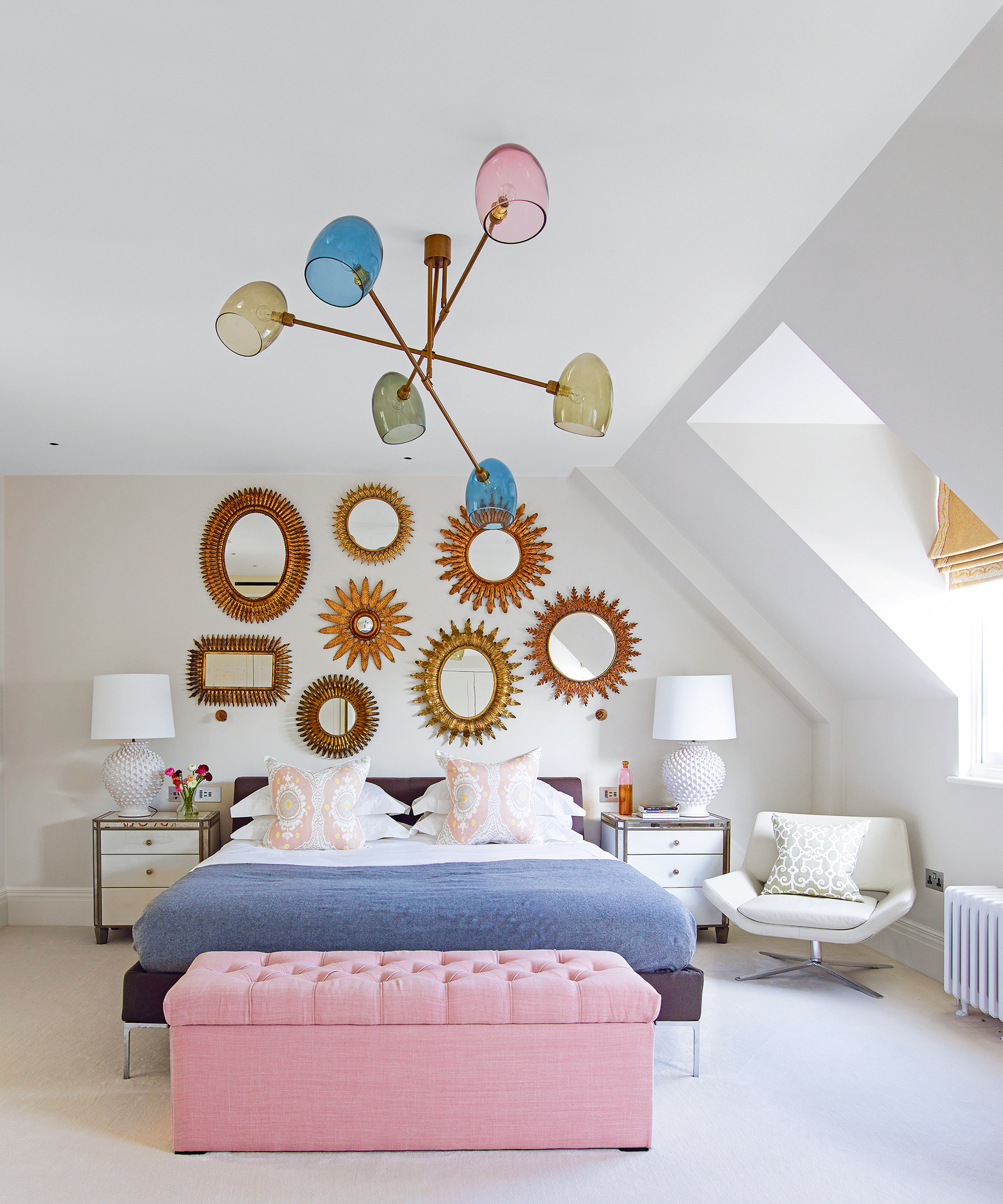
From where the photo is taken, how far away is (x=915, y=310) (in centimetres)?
235

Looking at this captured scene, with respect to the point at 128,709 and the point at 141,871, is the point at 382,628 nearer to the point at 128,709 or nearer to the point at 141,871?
the point at 128,709

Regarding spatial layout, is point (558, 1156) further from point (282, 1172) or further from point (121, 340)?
point (121, 340)

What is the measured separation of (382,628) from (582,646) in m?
1.15

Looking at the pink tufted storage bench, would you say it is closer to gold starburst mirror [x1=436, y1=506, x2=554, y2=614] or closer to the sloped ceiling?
the sloped ceiling

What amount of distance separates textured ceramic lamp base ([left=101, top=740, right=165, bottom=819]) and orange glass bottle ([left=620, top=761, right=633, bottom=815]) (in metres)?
2.47

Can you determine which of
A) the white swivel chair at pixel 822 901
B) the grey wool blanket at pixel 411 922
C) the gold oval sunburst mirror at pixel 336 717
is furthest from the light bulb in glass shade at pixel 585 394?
the gold oval sunburst mirror at pixel 336 717

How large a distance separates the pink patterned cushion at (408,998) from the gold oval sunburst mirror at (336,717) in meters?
2.33

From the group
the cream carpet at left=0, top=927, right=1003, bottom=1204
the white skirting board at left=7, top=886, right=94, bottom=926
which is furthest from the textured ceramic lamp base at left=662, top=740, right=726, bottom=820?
the white skirting board at left=7, top=886, right=94, bottom=926

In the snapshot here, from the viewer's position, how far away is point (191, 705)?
5129mm

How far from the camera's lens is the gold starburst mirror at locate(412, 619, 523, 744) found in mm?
5164

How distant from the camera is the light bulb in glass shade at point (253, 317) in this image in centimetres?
199

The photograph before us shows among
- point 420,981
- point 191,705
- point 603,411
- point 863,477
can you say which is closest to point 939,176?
point 603,411

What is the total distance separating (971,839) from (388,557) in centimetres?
321

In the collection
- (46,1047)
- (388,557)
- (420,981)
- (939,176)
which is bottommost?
(46,1047)
